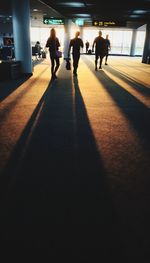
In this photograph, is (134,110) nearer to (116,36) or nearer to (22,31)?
(22,31)

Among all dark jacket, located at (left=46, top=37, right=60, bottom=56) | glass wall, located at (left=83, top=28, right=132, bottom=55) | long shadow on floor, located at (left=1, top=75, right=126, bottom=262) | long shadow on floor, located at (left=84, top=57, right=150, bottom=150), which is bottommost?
long shadow on floor, located at (left=1, top=75, right=126, bottom=262)

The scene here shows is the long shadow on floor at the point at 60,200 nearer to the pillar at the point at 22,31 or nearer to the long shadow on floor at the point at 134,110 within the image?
the long shadow on floor at the point at 134,110

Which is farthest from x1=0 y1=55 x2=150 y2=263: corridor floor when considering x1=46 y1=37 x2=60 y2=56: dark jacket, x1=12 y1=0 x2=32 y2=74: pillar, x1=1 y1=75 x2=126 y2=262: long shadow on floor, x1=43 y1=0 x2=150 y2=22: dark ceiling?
x1=43 y1=0 x2=150 y2=22: dark ceiling

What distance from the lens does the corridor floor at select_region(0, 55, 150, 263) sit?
6.32 ft

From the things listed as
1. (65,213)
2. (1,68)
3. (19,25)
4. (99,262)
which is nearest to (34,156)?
(65,213)

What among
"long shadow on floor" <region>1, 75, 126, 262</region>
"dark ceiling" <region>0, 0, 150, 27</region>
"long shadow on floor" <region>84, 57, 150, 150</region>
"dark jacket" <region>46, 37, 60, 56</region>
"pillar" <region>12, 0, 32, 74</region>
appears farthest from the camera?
"dark ceiling" <region>0, 0, 150, 27</region>

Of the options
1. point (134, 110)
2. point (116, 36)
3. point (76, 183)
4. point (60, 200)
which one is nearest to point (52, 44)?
point (134, 110)

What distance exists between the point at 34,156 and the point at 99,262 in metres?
1.85

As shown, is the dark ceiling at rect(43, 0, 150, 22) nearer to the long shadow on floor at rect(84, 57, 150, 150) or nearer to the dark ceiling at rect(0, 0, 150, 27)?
the dark ceiling at rect(0, 0, 150, 27)

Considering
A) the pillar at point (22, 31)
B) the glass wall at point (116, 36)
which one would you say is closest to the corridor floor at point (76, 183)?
the pillar at point (22, 31)

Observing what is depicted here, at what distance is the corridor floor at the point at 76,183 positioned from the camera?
1.93m

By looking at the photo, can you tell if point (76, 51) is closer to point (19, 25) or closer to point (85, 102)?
point (19, 25)

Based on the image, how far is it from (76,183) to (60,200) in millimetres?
359

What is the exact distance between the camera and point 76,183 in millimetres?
2744
